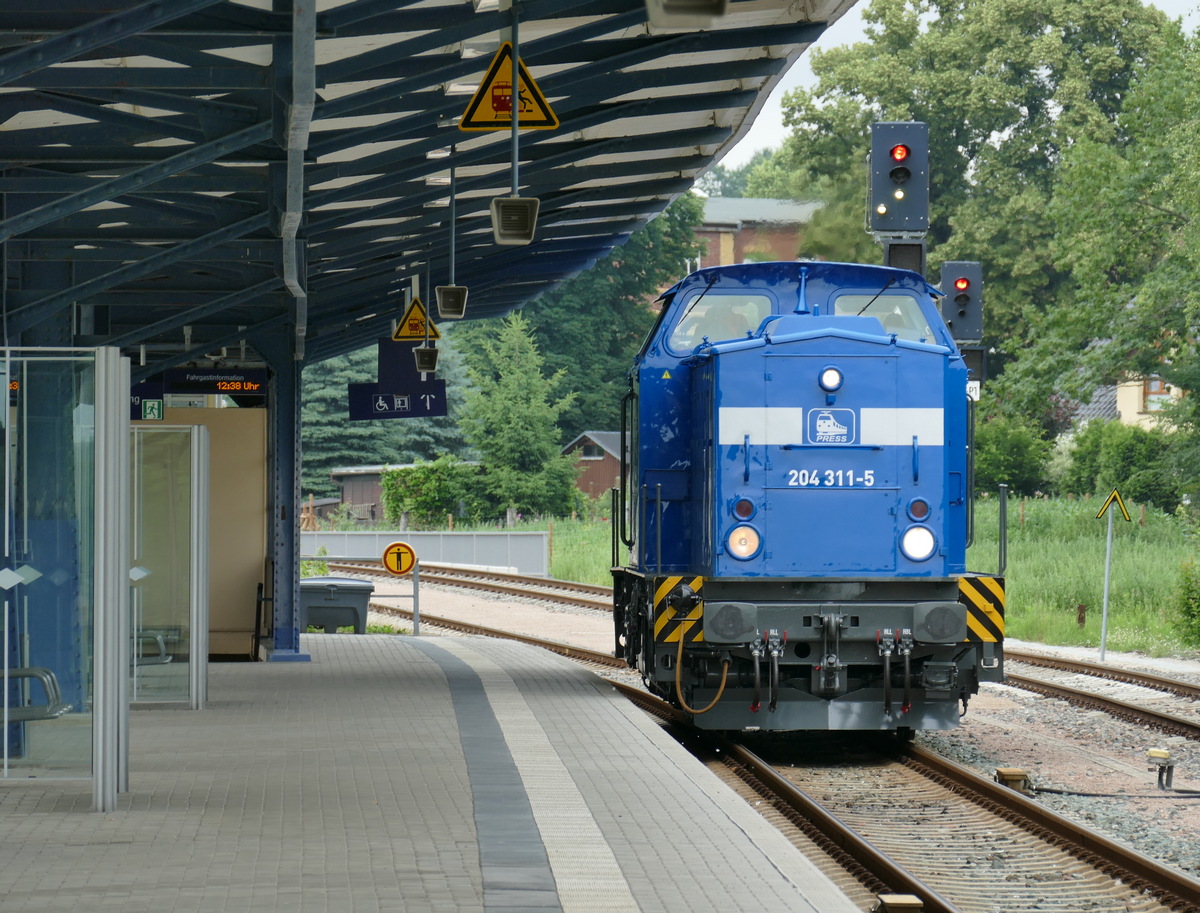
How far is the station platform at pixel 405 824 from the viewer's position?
20.1 ft

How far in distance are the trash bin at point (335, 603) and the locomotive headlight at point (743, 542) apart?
14.0 metres

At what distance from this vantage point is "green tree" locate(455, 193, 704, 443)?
69062 millimetres

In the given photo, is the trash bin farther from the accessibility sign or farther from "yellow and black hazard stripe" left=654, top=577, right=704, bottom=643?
"yellow and black hazard stripe" left=654, top=577, right=704, bottom=643

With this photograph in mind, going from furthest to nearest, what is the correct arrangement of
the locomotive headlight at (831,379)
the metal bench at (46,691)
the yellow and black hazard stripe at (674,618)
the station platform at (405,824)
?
1. the locomotive headlight at (831,379)
2. the yellow and black hazard stripe at (674,618)
3. the metal bench at (46,691)
4. the station platform at (405,824)

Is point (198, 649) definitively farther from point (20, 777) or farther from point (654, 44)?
point (654, 44)

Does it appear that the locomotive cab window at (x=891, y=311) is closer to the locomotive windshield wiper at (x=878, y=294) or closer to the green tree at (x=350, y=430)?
the locomotive windshield wiper at (x=878, y=294)

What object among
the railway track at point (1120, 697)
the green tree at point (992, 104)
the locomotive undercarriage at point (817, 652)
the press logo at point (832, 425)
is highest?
the green tree at point (992, 104)

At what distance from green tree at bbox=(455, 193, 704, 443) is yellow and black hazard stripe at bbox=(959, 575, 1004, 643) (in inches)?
2245

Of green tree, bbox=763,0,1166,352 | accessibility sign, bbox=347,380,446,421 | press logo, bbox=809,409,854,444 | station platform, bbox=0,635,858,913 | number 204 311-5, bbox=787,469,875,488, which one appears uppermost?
green tree, bbox=763,0,1166,352

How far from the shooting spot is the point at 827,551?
1136 centimetres

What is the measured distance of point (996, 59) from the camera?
53.2 meters

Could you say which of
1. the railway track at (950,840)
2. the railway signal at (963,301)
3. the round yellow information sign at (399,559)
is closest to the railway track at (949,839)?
the railway track at (950,840)

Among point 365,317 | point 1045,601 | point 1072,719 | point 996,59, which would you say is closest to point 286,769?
point 1072,719

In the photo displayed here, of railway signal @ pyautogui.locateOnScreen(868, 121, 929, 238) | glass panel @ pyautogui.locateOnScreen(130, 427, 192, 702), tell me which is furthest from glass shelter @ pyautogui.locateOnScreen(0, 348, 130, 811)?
railway signal @ pyautogui.locateOnScreen(868, 121, 929, 238)
